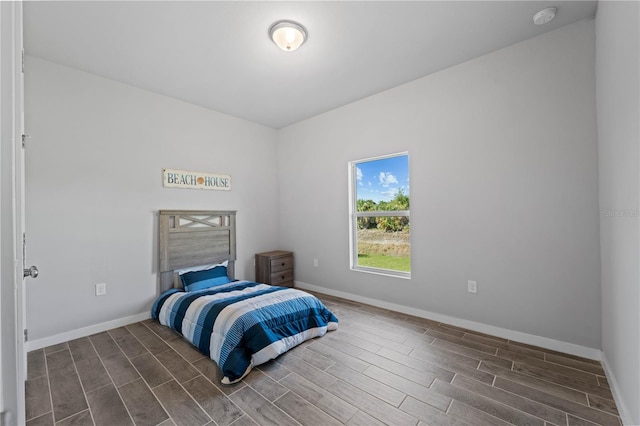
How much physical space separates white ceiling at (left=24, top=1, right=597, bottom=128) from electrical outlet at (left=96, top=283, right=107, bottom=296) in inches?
86.4

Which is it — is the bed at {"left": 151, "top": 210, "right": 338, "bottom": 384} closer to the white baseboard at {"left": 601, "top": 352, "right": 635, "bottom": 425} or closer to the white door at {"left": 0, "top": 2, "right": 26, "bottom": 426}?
the white door at {"left": 0, "top": 2, "right": 26, "bottom": 426}

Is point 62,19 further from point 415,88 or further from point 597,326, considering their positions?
point 597,326

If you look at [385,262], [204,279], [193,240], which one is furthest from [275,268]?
[385,262]

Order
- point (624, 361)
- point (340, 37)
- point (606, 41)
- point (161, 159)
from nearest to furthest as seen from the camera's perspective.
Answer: point (624, 361) < point (606, 41) < point (340, 37) < point (161, 159)

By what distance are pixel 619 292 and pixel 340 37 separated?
2.67m

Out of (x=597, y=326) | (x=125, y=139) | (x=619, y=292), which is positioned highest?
(x=125, y=139)

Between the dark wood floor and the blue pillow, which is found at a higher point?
the blue pillow

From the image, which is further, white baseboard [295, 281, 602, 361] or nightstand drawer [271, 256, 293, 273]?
nightstand drawer [271, 256, 293, 273]

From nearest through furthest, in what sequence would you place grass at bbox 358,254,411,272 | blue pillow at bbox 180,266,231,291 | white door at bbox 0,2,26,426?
white door at bbox 0,2,26,426, blue pillow at bbox 180,266,231,291, grass at bbox 358,254,411,272

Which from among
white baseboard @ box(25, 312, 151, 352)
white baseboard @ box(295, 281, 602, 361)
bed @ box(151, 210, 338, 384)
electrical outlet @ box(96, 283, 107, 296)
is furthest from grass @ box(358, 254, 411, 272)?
electrical outlet @ box(96, 283, 107, 296)

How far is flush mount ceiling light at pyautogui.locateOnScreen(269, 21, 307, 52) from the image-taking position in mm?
2197

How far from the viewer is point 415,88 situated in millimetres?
3129

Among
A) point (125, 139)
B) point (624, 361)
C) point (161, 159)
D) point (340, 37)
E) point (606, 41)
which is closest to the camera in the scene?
point (624, 361)

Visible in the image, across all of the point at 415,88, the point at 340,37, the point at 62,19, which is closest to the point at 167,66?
the point at 62,19
